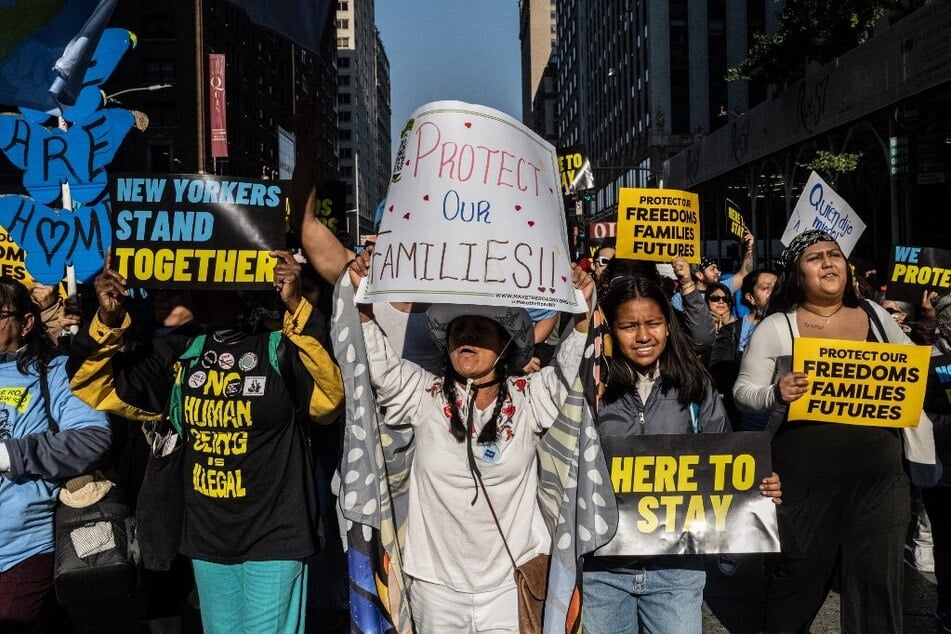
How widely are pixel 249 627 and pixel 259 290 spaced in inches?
51.0

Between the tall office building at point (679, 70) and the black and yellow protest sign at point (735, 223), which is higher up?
the tall office building at point (679, 70)

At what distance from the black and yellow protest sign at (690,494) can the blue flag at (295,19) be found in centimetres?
175

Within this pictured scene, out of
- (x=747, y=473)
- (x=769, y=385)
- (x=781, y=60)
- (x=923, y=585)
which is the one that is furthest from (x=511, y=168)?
(x=781, y=60)

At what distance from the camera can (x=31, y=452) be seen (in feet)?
11.0

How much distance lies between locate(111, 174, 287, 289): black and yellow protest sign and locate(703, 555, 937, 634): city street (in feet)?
10.1

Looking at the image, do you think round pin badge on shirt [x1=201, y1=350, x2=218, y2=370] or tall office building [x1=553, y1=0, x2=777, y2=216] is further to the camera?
tall office building [x1=553, y1=0, x2=777, y2=216]

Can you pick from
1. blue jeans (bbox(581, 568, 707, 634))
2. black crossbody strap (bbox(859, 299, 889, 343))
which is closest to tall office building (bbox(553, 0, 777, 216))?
black crossbody strap (bbox(859, 299, 889, 343))

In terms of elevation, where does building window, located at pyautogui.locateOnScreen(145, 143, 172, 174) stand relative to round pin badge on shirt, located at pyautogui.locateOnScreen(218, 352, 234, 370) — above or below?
above

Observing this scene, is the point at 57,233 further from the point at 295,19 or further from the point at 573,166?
the point at 573,166

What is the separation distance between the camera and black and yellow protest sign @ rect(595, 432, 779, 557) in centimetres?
328

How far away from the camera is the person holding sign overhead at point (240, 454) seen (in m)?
3.38

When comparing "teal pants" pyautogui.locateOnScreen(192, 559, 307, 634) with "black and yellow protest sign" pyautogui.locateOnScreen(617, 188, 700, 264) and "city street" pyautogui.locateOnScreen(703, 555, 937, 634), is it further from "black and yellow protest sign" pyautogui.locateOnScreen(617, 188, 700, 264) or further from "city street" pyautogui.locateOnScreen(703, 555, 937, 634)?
"black and yellow protest sign" pyautogui.locateOnScreen(617, 188, 700, 264)

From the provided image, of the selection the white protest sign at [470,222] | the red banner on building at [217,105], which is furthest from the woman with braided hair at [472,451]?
the red banner on building at [217,105]

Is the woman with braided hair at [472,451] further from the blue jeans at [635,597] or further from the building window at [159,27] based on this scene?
the building window at [159,27]
